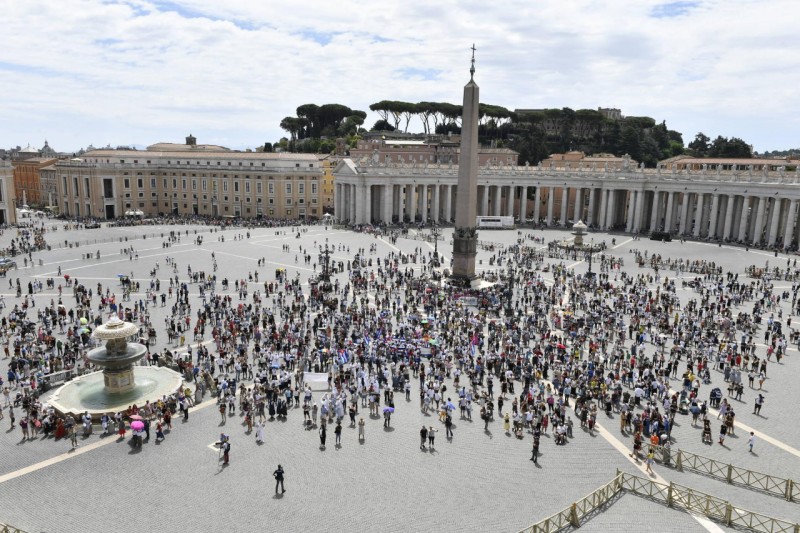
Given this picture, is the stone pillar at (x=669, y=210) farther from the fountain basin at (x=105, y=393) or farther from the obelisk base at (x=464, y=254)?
the fountain basin at (x=105, y=393)

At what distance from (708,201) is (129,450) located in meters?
72.7

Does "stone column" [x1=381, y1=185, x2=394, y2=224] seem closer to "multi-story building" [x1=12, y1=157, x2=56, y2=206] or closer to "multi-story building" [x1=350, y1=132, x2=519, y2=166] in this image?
"multi-story building" [x1=350, y1=132, x2=519, y2=166]

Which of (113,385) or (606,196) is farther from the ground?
(606,196)

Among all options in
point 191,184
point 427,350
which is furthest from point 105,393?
point 191,184

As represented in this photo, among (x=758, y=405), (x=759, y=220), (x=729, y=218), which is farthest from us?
(x=729, y=218)

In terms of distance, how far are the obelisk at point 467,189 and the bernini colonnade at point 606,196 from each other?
33.5m

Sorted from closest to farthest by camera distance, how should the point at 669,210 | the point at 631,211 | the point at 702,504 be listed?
the point at 702,504 < the point at 631,211 < the point at 669,210

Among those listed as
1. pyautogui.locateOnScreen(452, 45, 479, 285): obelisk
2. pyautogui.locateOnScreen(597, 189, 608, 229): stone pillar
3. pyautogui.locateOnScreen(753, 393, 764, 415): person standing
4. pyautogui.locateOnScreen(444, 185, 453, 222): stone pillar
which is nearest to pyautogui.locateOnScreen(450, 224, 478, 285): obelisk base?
pyautogui.locateOnScreen(452, 45, 479, 285): obelisk

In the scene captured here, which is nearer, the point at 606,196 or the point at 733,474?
the point at 733,474

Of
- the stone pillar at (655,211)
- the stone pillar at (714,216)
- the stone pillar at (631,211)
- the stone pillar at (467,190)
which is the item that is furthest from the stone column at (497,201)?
the stone pillar at (467,190)

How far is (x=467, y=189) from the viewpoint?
126 ft

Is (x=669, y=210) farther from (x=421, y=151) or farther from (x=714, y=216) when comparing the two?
(x=421, y=151)

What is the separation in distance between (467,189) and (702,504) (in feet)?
89.0

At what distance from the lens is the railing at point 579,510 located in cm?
1245
